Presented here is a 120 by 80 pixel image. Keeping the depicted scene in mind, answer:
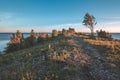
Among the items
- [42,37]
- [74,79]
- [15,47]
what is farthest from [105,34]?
[74,79]

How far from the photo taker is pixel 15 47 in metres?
59.9

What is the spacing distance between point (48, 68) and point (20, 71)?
223 centimetres

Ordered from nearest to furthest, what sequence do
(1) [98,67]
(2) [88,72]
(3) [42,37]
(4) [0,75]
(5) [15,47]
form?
(4) [0,75] < (2) [88,72] < (1) [98,67] < (5) [15,47] < (3) [42,37]

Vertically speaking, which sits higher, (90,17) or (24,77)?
(90,17)

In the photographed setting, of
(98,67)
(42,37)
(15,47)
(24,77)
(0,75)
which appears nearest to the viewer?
(24,77)

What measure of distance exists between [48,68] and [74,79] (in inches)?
104

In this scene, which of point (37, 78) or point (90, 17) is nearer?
point (37, 78)

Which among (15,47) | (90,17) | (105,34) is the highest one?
(90,17)

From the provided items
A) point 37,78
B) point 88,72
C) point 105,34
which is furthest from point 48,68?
point 105,34

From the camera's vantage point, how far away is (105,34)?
207 feet

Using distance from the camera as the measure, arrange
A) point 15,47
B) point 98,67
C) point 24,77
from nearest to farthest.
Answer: point 24,77 < point 98,67 < point 15,47

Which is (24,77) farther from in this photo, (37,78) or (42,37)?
(42,37)

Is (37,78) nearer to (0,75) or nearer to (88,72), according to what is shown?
(0,75)

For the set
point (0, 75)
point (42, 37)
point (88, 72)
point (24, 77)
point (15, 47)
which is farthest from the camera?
point (42, 37)
